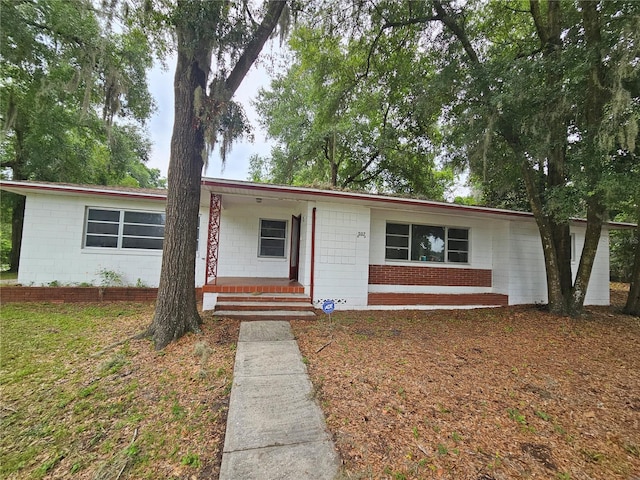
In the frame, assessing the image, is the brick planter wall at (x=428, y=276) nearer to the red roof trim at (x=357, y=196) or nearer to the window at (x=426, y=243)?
the window at (x=426, y=243)

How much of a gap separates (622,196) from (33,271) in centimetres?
1310

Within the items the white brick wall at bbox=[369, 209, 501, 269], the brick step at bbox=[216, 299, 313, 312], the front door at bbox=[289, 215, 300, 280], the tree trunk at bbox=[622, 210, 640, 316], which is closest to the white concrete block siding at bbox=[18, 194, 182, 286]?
the brick step at bbox=[216, 299, 313, 312]

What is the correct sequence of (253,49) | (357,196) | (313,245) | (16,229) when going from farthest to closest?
(16,229) → (313,245) → (357,196) → (253,49)

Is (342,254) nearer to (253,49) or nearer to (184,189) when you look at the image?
(184,189)

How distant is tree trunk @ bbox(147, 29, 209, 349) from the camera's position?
178 inches

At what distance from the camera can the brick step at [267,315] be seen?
18.8 ft

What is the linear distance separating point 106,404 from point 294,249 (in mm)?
6164

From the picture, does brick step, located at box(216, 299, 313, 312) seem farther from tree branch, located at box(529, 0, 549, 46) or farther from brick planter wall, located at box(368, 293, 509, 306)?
tree branch, located at box(529, 0, 549, 46)

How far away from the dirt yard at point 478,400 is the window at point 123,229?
5619mm

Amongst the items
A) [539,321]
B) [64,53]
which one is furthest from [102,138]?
[539,321]

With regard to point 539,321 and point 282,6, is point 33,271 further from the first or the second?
point 539,321

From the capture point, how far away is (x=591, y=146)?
16.6 feet

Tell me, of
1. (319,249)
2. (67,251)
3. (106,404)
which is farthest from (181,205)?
(67,251)

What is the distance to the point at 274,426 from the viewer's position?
245 cm
